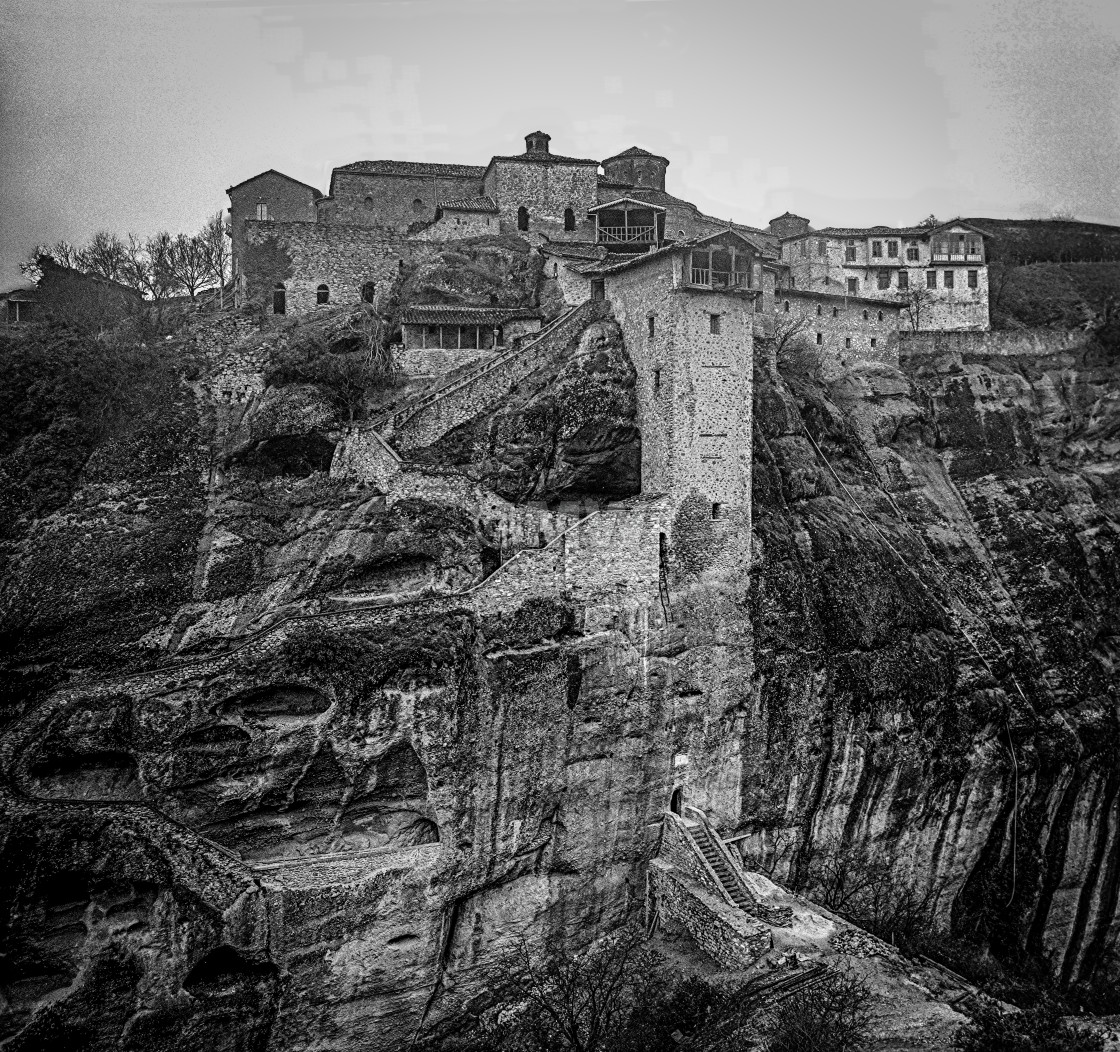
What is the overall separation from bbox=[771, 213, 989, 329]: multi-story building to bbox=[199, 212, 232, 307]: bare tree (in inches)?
919

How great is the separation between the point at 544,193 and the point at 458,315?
9800 mm

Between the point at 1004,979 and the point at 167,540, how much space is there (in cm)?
2447

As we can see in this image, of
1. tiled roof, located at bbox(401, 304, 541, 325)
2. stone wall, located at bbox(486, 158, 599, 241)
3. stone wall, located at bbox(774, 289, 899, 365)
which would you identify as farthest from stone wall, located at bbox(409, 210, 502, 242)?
stone wall, located at bbox(774, 289, 899, 365)

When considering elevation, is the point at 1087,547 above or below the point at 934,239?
below

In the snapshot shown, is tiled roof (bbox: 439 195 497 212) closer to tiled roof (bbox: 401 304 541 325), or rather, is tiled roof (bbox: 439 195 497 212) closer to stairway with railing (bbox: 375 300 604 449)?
tiled roof (bbox: 401 304 541 325)

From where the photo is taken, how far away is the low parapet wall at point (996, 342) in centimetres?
4575

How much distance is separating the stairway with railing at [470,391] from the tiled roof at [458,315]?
1.98 meters

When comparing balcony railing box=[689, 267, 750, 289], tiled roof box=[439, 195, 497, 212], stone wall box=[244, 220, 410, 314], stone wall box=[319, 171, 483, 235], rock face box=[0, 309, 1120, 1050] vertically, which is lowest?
rock face box=[0, 309, 1120, 1050]

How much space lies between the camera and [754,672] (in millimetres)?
31500

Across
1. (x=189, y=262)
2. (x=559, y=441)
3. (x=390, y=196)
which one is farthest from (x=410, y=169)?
(x=559, y=441)

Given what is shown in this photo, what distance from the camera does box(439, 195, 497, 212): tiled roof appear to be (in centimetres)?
4097

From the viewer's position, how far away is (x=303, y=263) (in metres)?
38.2

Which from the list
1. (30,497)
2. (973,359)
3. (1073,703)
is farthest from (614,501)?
(973,359)

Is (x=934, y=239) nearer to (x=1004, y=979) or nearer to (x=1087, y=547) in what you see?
(x=1087, y=547)
